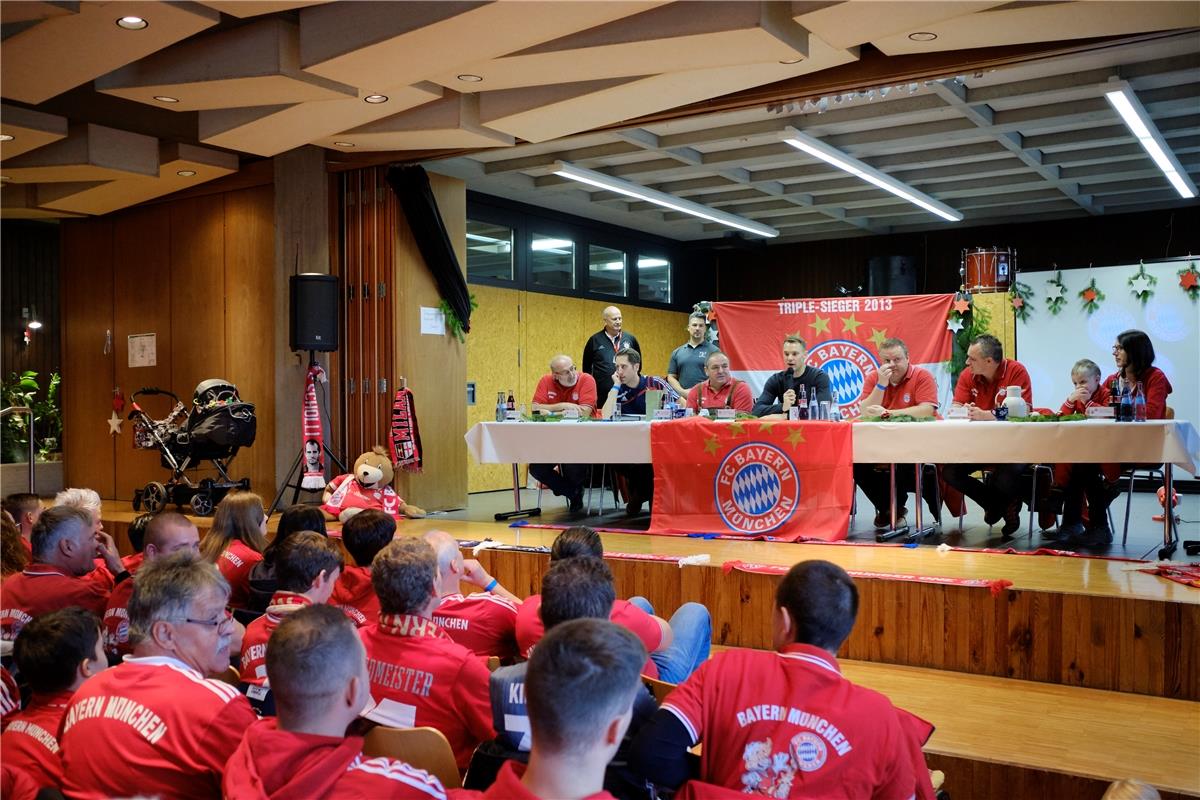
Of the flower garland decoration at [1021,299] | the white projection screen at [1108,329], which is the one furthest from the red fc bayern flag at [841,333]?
the white projection screen at [1108,329]

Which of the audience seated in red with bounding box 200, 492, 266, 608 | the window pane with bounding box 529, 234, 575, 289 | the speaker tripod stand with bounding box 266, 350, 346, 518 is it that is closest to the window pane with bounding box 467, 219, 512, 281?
the window pane with bounding box 529, 234, 575, 289

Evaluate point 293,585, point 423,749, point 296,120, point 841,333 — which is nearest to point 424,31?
point 296,120

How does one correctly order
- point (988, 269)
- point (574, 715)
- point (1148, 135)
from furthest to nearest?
point (988, 269) < point (1148, 135) < point (574, 715)

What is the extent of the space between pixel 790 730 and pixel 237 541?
272 cm

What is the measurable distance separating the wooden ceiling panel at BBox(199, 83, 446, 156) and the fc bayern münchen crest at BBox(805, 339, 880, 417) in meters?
4.76

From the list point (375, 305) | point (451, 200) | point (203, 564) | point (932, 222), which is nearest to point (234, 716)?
point (203, 564)

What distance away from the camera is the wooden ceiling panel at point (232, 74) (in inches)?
207

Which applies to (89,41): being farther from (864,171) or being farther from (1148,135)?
(1148,135)

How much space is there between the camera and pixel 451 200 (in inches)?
316

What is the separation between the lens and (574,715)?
4.69ft

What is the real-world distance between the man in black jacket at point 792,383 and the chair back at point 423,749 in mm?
4172

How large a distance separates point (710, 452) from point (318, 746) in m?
4.24

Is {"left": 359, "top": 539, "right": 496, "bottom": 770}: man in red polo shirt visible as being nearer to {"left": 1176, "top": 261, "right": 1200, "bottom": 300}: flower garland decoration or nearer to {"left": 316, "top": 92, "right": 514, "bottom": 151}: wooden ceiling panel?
{"left": 316, "top": 92, "right": 514, "bottom": 151}: wooden ceiling panel

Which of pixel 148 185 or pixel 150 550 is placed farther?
pixel 148 185
